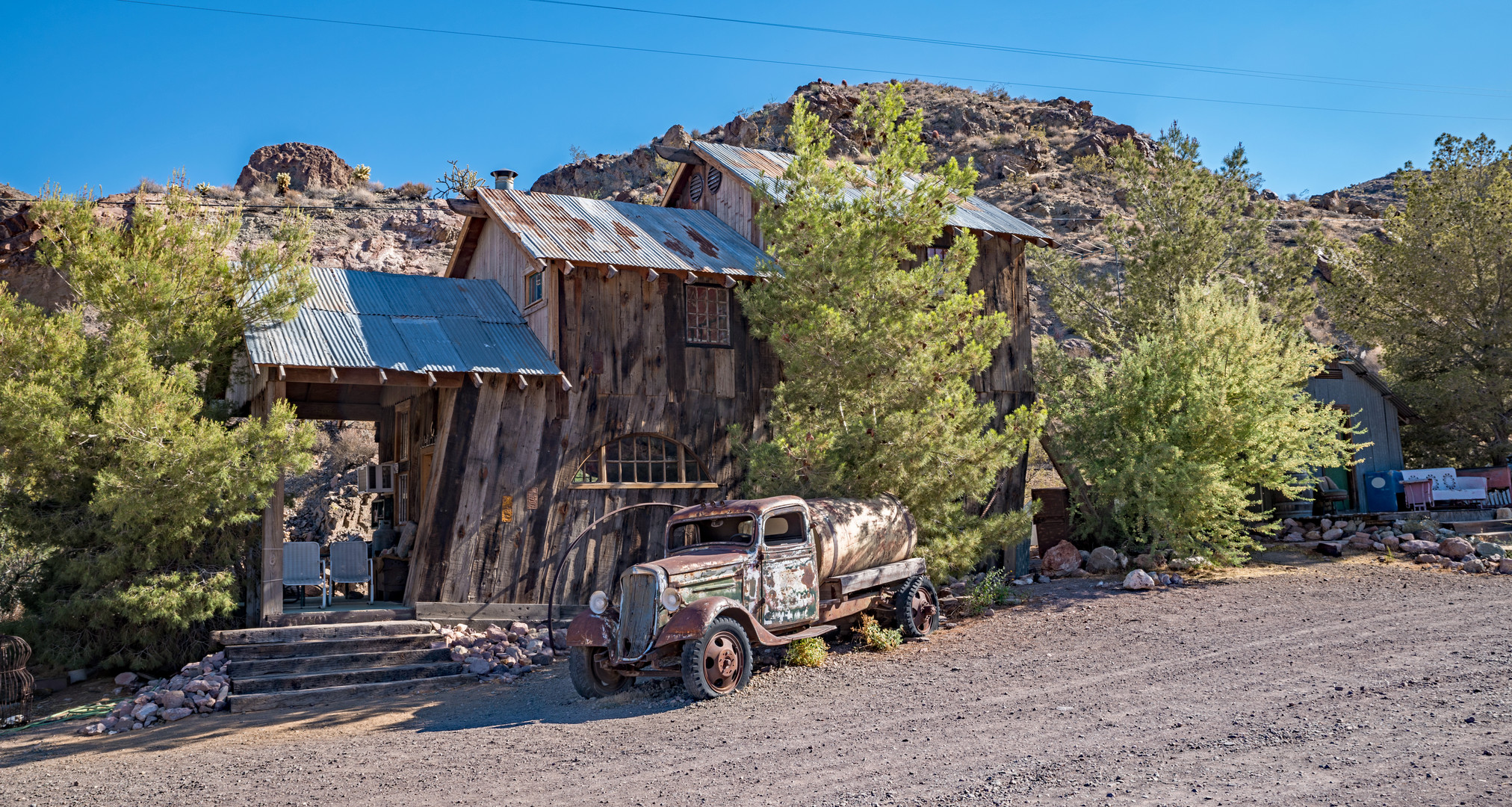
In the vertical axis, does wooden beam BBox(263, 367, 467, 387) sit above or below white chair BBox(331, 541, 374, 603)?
above

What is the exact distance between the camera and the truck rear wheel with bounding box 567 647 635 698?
9586 millimetres

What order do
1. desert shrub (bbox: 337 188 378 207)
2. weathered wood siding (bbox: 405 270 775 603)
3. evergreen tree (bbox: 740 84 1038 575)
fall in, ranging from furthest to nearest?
desert shrub (bbox: 337 188 378 207)
weathered wood siding (bbox: 405 270 775 603)
evergreen tree (bbox: 740 84 1038 575)

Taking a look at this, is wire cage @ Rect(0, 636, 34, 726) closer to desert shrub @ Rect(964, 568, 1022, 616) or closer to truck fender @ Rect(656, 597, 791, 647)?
truck fender @ Rect(656, 597, 791, 647)

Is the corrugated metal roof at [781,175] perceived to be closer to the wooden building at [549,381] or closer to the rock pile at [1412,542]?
the wooden building at [549,381]

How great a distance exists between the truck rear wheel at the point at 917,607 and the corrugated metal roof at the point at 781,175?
674 centimetres

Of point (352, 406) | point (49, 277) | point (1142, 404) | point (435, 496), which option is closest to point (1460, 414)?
point (1142, 404)

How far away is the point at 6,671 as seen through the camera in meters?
10.3

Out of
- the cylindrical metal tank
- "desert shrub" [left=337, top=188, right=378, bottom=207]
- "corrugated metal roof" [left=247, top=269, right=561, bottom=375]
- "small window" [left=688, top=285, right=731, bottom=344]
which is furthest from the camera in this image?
"desert shrub" [left=337, top=188, right=378, bottom=207]

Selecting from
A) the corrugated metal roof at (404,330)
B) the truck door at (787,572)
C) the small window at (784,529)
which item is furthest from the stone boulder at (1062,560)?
the corrugated metal roof at (404,330)

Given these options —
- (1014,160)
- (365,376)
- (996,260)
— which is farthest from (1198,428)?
(1014,160)

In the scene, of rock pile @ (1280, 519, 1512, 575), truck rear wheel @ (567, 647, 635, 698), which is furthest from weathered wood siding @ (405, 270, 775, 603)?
rock pile @ (1280, 519, 1512, 575)

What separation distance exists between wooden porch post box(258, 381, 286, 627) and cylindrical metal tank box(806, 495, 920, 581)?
6.38m

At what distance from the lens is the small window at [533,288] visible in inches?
563

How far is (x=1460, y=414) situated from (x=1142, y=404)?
11.1 meters
